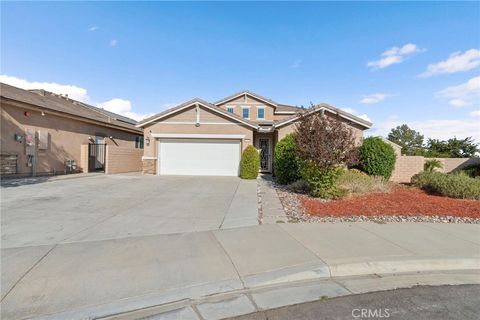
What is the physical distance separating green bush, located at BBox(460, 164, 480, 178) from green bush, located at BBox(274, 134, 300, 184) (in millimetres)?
8396

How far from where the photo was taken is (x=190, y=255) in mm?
4258

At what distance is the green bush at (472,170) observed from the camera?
1299 cm

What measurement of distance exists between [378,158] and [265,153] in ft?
23.9

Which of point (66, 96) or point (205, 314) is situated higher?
point (66, 96)

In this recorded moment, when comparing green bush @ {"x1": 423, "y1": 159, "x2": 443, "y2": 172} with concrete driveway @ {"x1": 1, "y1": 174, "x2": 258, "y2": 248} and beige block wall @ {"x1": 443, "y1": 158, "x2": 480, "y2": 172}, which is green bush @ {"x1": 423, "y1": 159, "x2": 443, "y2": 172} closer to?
beige block wall @ {"x1": 443, "y1": 158, "x2": 480, "y2": 172}

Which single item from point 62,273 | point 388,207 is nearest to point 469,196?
point 388,207

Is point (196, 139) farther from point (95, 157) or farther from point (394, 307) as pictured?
point (394, 307)

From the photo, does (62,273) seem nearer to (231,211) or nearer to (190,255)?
(190,255)

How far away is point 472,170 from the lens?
13453 millimetres

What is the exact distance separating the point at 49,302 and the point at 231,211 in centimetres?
464

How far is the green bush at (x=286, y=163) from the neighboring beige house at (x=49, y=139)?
10.7m

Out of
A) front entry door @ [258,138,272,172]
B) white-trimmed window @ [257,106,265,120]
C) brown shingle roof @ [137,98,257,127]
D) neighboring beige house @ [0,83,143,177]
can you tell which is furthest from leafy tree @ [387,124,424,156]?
neighboring beige house @ [0,83,143,177]

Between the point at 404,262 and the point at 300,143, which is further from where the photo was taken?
the point at 300,143

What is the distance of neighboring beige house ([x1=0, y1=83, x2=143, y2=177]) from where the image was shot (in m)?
12.5
